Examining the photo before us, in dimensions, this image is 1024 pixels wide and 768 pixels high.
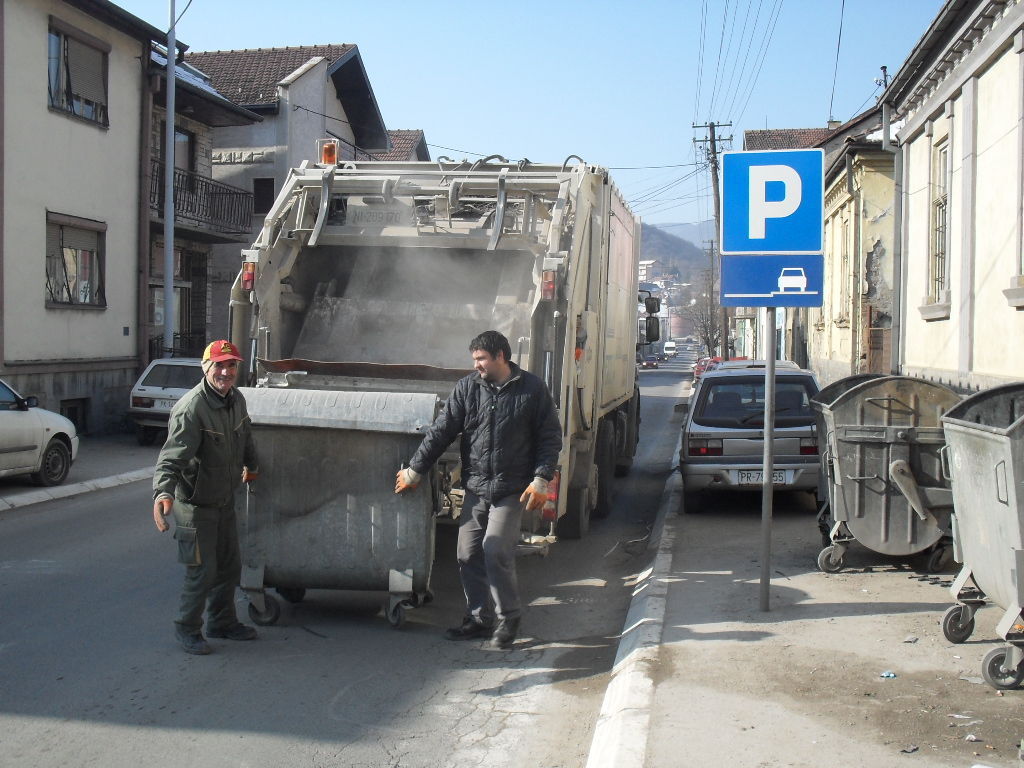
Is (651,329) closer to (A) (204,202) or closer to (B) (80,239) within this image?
(B) (80,239)

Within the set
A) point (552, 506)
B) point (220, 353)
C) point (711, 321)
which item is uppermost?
point (711, 321)

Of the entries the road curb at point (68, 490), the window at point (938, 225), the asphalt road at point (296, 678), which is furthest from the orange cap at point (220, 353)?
the window at point (938, 225)

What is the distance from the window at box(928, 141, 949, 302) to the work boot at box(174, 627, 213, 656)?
11.4 metres

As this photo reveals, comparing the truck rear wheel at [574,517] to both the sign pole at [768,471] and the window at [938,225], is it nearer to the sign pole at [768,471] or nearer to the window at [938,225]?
the sign pole at [768,471]

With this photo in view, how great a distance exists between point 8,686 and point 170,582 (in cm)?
236

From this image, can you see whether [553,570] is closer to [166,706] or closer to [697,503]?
[697,503]

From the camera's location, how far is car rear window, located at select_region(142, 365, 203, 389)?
1725 cm

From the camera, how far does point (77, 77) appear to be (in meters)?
18.5

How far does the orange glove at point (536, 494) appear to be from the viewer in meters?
5.85

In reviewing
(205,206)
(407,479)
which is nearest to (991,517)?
(407,479)

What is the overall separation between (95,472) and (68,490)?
1677 millimetres

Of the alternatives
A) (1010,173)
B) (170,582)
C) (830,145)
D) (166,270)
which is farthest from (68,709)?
(830,145)

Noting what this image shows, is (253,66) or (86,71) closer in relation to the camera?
(86,71)

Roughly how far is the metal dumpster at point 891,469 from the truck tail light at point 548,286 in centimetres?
219
